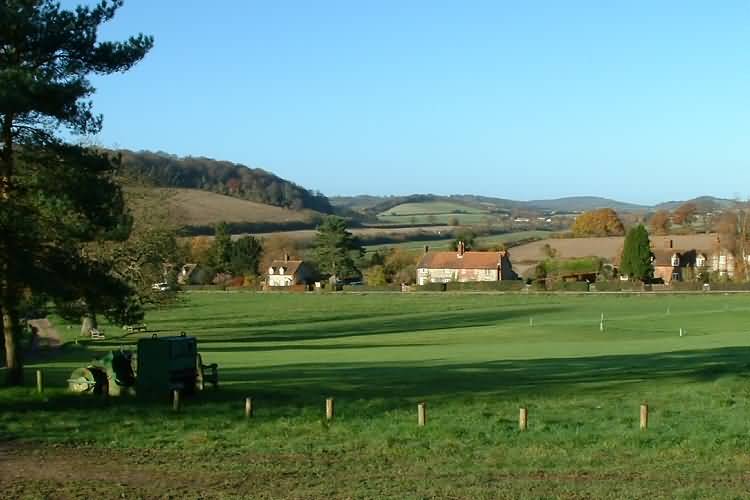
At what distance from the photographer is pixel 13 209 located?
77.6 feet

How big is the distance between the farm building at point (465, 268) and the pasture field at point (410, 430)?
281 ft

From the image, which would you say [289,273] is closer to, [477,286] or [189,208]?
[477,286]

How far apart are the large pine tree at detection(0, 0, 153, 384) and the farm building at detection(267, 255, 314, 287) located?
112914mm

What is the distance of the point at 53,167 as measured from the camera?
25.0 metres

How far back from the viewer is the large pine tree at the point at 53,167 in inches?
938

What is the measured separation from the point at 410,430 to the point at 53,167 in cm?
1119

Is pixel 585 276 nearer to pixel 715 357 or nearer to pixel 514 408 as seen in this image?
pixel 715 357

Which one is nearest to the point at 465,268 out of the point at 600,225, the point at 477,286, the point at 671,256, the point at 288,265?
Result: the point at 477,286

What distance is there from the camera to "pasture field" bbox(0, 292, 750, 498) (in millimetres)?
15539

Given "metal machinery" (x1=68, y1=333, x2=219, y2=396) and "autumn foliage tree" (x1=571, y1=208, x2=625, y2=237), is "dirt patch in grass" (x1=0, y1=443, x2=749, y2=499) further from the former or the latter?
"autumn foliage tree" (x1=571, y1=208, x2=625, y2=237)

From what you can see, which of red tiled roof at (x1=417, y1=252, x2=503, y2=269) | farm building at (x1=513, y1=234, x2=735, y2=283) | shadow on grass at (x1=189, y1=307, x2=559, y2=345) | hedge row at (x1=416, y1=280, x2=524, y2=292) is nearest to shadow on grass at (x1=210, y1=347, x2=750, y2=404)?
shadow on grass at (x1=189, y1=307, x2=559, y2=345)

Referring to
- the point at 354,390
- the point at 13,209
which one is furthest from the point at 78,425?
the point at 354,390

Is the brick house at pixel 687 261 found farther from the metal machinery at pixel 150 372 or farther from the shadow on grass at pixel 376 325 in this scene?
the metal machinery at pixel 150 372

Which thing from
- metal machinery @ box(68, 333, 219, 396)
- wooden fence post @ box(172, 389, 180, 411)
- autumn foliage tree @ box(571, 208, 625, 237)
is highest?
autumn foliage tree @ box(571, 208, 625, 237)
